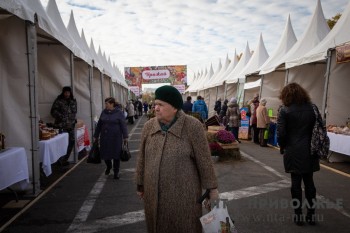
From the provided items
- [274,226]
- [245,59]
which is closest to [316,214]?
[274,226]

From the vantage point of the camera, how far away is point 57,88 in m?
9.29

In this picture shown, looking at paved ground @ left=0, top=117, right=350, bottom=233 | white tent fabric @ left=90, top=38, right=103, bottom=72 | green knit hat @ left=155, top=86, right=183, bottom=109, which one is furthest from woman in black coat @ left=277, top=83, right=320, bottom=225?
white tent fabric @ left=90, top=38, right=103, bottom=72

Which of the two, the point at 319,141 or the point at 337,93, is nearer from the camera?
the point at 319,141

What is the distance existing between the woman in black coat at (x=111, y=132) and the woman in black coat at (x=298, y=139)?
144 inches

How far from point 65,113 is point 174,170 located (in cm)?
656

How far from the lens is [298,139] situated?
4.57 meters

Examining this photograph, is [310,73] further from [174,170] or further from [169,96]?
[174,170]

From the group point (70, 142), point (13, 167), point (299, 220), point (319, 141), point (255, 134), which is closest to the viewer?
point (319, 141)

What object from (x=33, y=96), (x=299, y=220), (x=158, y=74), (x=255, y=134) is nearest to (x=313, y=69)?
(x=255, y=134)

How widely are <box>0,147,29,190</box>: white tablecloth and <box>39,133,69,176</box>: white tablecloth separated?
24.5 inches

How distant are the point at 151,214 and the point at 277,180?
16.1 ft

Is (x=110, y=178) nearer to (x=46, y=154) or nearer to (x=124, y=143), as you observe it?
(x=124, y=143)

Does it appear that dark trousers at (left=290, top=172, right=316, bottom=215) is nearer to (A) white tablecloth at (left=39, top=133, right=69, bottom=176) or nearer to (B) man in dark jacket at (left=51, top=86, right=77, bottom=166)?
(A) white tablecloth at (left=39, top=133, right=69, bottom=176)

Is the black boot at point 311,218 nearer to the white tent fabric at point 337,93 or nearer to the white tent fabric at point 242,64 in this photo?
the white tent fabric at point 337,93
